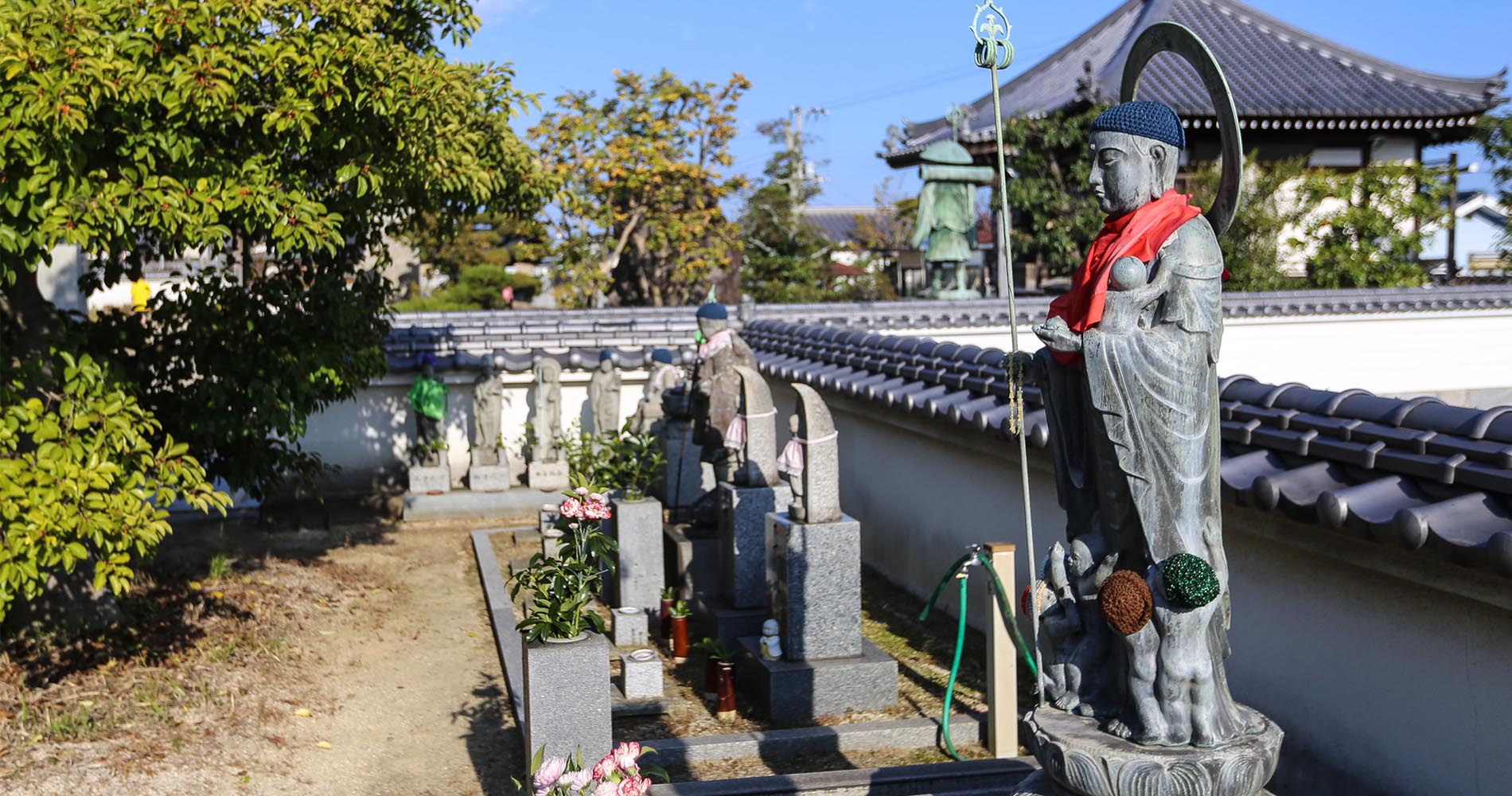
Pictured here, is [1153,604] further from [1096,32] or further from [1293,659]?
[1096,32]

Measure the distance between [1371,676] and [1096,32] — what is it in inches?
1121

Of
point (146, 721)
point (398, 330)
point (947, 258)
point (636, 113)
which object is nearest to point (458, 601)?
point (146, 721)

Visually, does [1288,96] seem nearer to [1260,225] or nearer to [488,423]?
[1260,225]

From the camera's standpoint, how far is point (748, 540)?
10305 mm

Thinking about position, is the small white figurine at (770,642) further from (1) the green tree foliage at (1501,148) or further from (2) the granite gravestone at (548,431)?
(1) the green tree foliage at (1501,148)

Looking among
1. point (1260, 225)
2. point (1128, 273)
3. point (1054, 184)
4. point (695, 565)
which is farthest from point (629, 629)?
point (1054, 184)

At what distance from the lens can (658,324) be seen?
63.5 ft

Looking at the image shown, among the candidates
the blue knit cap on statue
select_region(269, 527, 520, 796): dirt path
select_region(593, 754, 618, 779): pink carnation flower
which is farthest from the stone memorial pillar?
the blue knit cap on statue

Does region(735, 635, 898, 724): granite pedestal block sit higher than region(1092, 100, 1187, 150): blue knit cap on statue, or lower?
lower

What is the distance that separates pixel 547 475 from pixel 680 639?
692cm

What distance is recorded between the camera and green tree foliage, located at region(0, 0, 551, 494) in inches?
286

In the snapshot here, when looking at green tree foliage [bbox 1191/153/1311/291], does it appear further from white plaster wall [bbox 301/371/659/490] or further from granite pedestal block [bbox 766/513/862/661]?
granite pedestal block [bbox 766/513/862/661]

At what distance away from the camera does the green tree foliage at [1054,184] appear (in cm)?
2534

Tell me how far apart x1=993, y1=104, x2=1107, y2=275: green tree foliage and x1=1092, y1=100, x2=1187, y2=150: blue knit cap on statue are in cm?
2127
